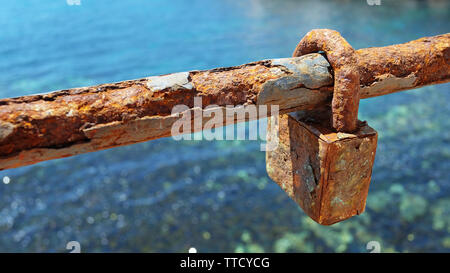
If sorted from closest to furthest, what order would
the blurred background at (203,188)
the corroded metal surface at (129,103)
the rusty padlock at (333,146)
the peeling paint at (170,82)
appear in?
the corroded metal surface at (129,103)
the peeling paint at (170,82)
the rusty padlock at (333,146)
the blurred background at (203,188)

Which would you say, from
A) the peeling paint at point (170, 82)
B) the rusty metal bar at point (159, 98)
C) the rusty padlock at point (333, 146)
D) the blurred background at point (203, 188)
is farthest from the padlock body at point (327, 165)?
the blurred background at point (203, 188)

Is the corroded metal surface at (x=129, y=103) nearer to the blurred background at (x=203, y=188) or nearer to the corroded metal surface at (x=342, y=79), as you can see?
the corroded metal surface at (x=342, y=79)

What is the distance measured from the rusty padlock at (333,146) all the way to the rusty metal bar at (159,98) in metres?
0.06

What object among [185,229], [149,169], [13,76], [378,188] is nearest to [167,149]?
[149,169]

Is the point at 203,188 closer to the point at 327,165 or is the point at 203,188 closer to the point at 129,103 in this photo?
the point at 327,165

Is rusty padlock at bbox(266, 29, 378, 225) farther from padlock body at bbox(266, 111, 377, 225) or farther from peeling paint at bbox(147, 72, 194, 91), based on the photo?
peeling paint at bbox(147, 72, 194, 91)

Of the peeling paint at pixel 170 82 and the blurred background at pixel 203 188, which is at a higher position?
the peeling paint at pixel 170 82

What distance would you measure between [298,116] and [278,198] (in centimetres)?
390

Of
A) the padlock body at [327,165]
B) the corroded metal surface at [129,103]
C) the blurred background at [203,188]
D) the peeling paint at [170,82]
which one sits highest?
the peeling paint at [170,82]

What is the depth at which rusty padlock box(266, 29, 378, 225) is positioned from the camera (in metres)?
1.27

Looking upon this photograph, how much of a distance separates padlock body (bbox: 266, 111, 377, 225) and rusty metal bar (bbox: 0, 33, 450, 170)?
129 millimetres

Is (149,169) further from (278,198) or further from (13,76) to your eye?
(13,76)

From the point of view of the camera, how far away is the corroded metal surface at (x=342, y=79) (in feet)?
4.09

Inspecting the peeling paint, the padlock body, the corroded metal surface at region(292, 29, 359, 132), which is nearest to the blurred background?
the padlock body
